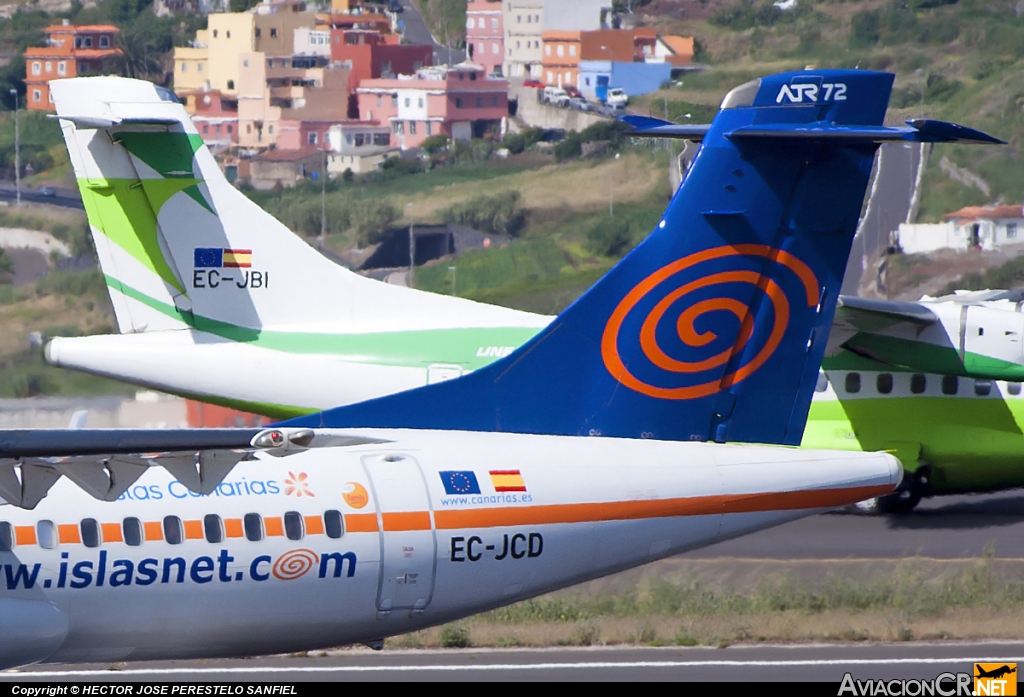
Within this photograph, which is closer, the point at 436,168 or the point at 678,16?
the point at 436,168

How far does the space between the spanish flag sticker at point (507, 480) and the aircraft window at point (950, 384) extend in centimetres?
1136

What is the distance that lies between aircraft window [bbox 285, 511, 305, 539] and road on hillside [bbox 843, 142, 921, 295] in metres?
38.2

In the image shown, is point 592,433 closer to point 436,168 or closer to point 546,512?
point 546,512

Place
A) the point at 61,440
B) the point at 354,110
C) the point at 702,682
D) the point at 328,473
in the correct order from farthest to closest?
the point at 354,110 < the point at 702,682 < the point at 328,473 < the point at 61,440

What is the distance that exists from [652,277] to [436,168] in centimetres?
5583

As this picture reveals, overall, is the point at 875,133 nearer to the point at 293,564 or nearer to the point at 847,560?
the point at 293,564

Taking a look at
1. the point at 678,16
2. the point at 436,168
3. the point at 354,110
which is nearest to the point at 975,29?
the point at 678,16

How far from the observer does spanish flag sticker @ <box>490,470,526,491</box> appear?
10461 mm

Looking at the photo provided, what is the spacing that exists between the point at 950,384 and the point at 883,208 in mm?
33972

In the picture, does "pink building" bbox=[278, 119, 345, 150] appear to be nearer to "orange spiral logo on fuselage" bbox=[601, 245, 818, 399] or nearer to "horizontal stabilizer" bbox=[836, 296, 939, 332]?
"horizontal stabilizer" bbox=[836, 296, 939, 332]

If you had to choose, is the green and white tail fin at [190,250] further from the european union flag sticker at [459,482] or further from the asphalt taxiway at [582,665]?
the european union flag sticker at [459,482]

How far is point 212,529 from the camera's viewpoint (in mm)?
9781

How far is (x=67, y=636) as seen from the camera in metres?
9.38

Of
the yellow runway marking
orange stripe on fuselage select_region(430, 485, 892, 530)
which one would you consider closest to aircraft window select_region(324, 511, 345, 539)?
orange stripe on fuselage select_region(430, 485, 892, 530)
